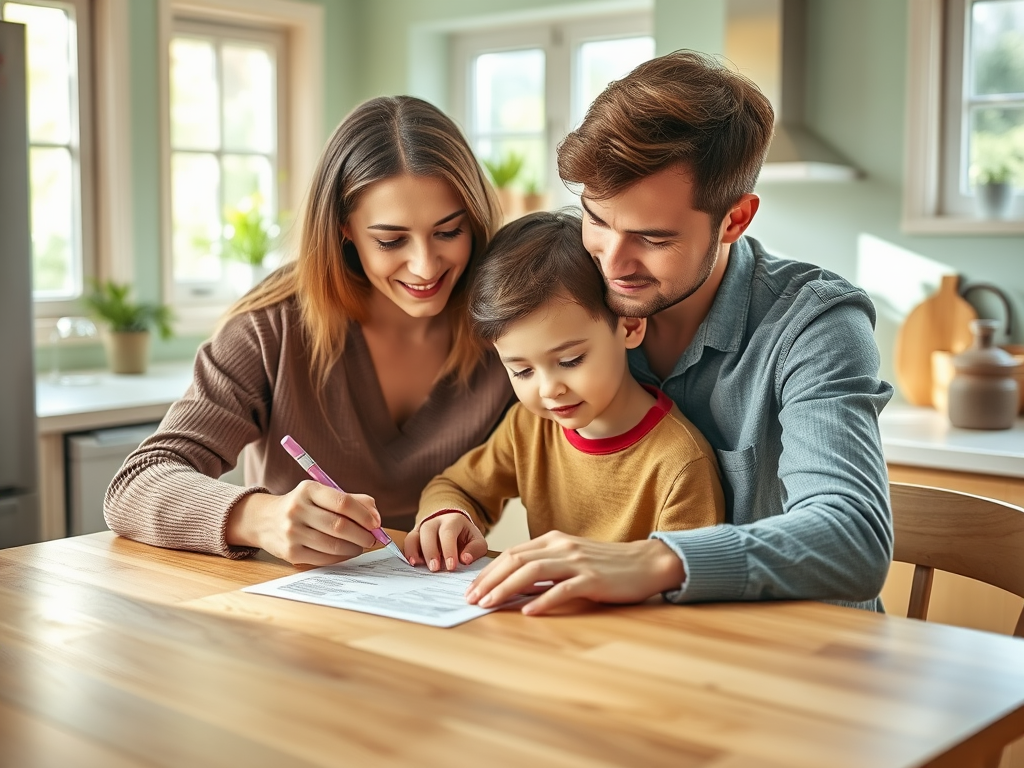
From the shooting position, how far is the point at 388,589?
53.9 inches

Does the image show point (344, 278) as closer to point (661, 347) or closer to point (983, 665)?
point (661, 347)

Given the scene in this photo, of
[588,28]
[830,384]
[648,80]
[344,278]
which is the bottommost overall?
[830,384]

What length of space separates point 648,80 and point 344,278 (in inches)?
25.2

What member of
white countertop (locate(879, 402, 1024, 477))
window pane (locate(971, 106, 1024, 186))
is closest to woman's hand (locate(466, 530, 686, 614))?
white countertop (locate(879, 402, 1024, 477))

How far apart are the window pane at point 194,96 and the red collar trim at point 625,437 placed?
3.13 metres

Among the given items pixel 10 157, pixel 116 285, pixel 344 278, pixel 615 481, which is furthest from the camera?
pixel 116 285

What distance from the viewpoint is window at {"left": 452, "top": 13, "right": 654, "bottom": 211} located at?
14.3ft

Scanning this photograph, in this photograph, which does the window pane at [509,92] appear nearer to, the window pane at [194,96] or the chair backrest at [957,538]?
the window pane at [194,96]

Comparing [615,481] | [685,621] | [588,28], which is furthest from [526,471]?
[588,28]

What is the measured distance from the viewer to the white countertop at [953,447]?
8.46 ft

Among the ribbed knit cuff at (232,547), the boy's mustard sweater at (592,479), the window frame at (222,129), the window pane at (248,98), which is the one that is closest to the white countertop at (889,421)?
the window frame at (222,129)

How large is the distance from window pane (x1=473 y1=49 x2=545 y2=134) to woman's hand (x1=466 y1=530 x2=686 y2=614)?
3.48 meters

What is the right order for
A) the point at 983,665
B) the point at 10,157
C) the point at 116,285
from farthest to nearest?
the point at 116,285 < the point at 10,157 < the point at 983,665

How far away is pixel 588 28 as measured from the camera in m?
4.38
